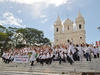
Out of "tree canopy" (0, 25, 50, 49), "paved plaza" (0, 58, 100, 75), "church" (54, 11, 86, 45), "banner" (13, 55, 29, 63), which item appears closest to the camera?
"paved plaza" (0, 58, 100, 75)

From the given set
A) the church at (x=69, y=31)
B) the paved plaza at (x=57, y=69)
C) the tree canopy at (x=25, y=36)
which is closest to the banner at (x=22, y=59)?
the paved plaza at (x=57, y=69)

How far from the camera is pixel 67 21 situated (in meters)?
45.6

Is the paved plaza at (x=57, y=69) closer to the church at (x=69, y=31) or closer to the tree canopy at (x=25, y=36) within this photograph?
the tree canopy at (x=25, y=36)

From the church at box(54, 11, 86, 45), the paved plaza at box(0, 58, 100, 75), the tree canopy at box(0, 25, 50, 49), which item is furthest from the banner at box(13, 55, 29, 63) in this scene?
the church at box(54, 11, 86, 45)

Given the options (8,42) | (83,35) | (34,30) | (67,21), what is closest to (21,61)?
(8,42)

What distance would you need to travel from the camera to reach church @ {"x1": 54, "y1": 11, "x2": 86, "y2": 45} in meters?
41.1

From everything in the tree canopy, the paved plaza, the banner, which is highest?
the tree canopy

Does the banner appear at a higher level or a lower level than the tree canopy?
lower

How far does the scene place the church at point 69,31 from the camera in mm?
41125

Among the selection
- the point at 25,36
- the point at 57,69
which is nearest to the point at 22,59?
the point at 57,69

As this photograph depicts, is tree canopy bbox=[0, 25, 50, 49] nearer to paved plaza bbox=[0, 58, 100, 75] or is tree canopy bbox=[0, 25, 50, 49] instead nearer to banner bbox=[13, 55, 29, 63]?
banner bbox=[13, 55, 29, 63]

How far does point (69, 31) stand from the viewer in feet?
145

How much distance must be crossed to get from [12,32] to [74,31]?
2620 cm

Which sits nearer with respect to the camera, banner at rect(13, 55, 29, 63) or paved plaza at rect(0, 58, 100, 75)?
paved plaza at rect(0, 58, 100, 75)
